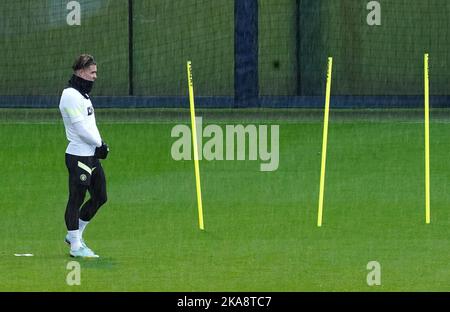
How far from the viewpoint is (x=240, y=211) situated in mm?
17766

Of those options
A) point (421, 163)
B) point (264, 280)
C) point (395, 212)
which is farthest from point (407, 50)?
point (264, 280)

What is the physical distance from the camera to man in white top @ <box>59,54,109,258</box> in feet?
45.7

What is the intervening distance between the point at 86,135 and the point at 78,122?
142 mm

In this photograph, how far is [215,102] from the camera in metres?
27.8

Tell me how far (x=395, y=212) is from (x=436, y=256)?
321cm

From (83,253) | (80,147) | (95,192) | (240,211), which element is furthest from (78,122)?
(240,211)

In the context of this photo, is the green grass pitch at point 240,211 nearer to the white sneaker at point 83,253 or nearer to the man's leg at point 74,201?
the white sneaker at point 83,253

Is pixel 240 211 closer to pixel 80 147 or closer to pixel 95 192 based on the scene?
pixel 95 192

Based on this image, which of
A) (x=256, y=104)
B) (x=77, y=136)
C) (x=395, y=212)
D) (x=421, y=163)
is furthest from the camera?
(x=256, y=104)

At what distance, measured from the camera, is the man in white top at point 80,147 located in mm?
13922

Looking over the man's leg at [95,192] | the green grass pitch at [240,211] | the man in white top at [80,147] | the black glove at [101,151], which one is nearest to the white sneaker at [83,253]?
the man in white top at [80,147]

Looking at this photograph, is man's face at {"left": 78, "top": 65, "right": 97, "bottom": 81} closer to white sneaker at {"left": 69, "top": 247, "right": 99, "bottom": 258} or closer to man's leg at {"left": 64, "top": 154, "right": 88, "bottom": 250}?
man's leg at {"left": 64, "top": 154, "right": 88, "bottom": 250}

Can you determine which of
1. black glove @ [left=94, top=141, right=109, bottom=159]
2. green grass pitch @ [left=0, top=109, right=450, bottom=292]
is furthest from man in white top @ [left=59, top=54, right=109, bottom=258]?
green grass pitch @ [left=0, top=109, right=450, bottom=292]

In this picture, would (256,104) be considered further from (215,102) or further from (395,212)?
(395,212)
